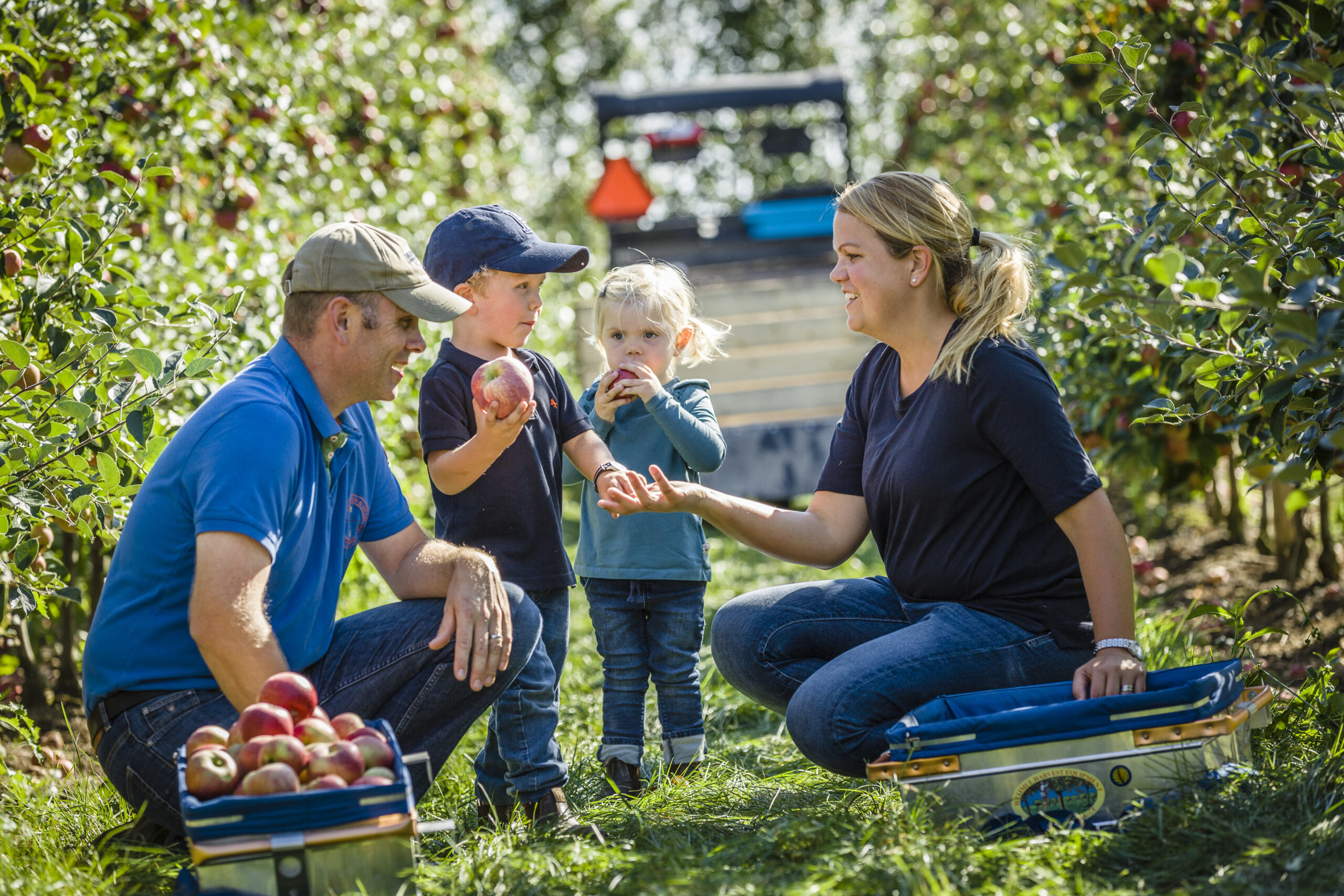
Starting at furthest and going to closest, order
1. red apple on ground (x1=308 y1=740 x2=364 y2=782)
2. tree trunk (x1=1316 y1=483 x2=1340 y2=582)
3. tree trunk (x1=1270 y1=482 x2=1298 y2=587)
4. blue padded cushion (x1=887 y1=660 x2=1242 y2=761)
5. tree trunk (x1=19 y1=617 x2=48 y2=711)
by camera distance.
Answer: tree trunk (x1=1270 y1=482 x2=1298 y2=587) < tree trunk (x1=1316 y1=483 x2=1340 y2=582) < tree trunk (x1=19 y1=617 x2=48 y2=711) < blue padded cushion (x1=887 y1=660 x2=1242 y2=761) < red apple on ground (x1=308 y1=740 x2=364 y2=782)

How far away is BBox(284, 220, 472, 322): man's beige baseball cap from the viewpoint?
7.97 ft

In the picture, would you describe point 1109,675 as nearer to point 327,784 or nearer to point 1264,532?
point 327,784

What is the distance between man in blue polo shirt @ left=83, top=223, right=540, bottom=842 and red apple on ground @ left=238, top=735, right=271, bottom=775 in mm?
209

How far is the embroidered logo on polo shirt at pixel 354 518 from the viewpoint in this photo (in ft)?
8.55

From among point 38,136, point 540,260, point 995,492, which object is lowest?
point 995,492

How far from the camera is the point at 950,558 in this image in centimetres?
278

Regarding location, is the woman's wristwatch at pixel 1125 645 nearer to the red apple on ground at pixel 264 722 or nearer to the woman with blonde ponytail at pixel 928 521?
the woman with blonde ponytail at pixel 928 521

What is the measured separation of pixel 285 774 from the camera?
1.92 metres

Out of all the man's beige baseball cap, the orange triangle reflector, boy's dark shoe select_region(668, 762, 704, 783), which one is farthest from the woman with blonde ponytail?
the orange triangle reflector

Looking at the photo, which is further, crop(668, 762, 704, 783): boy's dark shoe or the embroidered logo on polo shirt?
crop(668, 762, 704, 783): boy's dark shoe

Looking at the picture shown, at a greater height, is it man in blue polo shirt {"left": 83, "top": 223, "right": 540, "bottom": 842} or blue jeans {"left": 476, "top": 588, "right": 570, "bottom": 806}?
man in blue polo shirt {"left": 83, "top": 223, "right": 540, "bottom": 842}

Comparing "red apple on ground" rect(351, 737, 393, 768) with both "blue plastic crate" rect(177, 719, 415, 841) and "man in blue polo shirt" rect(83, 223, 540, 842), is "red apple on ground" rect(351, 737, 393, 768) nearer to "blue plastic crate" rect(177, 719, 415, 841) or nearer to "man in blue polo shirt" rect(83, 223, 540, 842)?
"blue plastic crate" rect(177, 719, 415, 841)

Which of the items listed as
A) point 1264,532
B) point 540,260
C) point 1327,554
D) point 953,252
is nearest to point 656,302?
point 540,260

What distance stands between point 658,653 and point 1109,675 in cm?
127
